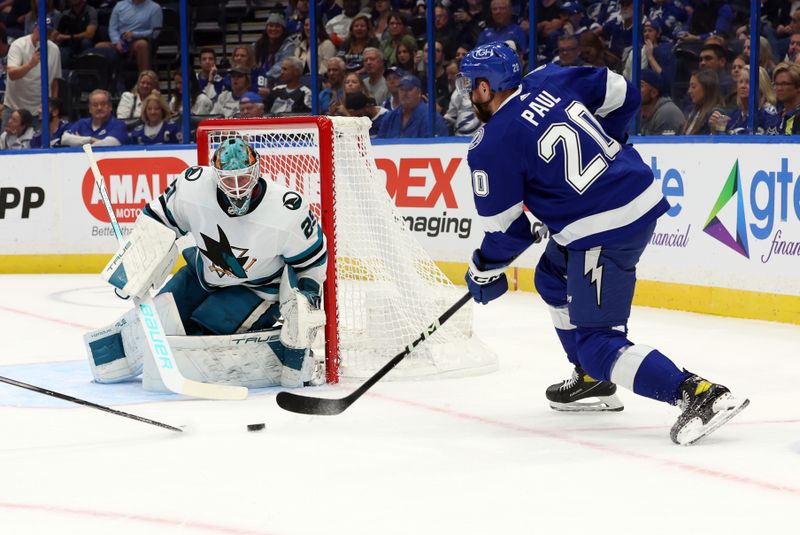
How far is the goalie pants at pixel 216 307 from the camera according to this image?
4.15 metres

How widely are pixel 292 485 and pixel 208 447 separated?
47 cm

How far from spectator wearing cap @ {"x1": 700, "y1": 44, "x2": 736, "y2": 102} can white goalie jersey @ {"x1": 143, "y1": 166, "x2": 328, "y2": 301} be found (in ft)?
9.31

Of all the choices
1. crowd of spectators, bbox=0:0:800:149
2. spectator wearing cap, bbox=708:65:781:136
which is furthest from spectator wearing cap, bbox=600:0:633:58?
spectator wearing cap, bbox=708:65:781:136

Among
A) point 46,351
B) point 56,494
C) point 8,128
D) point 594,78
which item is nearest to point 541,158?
point 594,78

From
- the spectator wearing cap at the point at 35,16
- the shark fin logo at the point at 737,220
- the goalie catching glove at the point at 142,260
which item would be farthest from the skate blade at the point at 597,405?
the spectator wearing cap at the point at 35,16

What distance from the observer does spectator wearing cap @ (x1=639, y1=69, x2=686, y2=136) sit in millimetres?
6316

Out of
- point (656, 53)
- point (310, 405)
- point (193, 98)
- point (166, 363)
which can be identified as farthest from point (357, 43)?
point (310, 405)

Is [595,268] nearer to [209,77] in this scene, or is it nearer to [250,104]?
[250,104]

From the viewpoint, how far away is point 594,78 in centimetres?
340

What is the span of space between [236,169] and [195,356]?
636 millimetres

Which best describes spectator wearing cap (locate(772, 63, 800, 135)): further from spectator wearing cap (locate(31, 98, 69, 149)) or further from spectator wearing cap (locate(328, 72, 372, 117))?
spectator wearing cap (locate(31, 98, 69, 149))

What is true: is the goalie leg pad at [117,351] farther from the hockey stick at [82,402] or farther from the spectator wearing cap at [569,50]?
the spectator wearing cap at [569,50]

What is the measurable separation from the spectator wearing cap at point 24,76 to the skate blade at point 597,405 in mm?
5860

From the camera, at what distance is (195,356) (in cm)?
404
